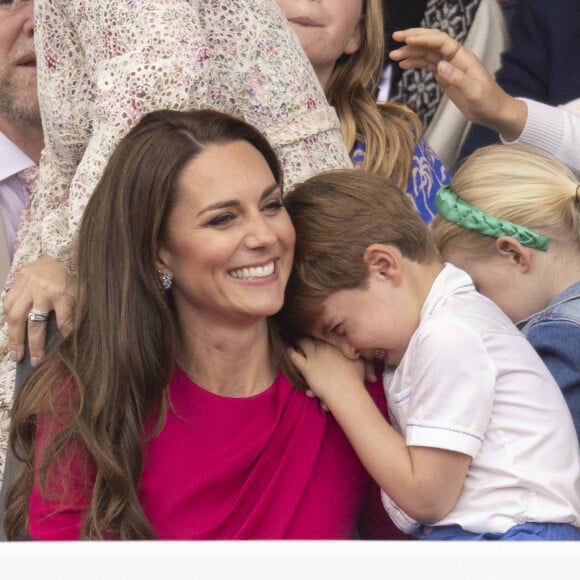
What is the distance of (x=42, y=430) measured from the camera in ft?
5.52

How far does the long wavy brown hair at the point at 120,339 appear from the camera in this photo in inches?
63.5

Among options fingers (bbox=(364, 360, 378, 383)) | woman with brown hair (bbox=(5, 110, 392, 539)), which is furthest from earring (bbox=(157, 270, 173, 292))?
fingers (bbox=(364, 360, 378, 383))

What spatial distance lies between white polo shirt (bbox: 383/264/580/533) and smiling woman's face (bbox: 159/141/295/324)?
0.81 feet

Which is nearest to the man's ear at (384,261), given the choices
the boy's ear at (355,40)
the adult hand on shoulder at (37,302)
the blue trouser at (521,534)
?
the blue trouser at (521,534)

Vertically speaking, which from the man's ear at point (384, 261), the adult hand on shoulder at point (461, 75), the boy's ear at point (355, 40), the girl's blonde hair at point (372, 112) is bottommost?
the girl's blonde hair at point (372, 112)

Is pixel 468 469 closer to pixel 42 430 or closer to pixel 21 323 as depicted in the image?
pixel 42 430

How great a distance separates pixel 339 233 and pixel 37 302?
0.53 metres

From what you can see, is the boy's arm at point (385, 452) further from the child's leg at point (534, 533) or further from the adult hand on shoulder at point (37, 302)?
the adult hand on shoulder at point (37, 302)

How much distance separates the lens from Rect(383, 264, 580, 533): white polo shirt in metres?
1.57

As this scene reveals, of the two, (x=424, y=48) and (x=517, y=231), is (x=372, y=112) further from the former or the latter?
(x=517, y=231)

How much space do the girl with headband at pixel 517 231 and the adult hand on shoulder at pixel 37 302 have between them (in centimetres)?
66

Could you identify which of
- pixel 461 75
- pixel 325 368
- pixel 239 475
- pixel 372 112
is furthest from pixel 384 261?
pixel 372 112

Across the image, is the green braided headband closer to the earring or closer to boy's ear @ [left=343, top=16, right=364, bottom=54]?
the earring

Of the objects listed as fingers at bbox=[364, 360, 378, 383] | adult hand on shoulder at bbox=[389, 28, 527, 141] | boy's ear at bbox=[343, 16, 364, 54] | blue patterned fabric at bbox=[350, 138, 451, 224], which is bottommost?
fingers at bbox=[364, 360, 378, 383]
